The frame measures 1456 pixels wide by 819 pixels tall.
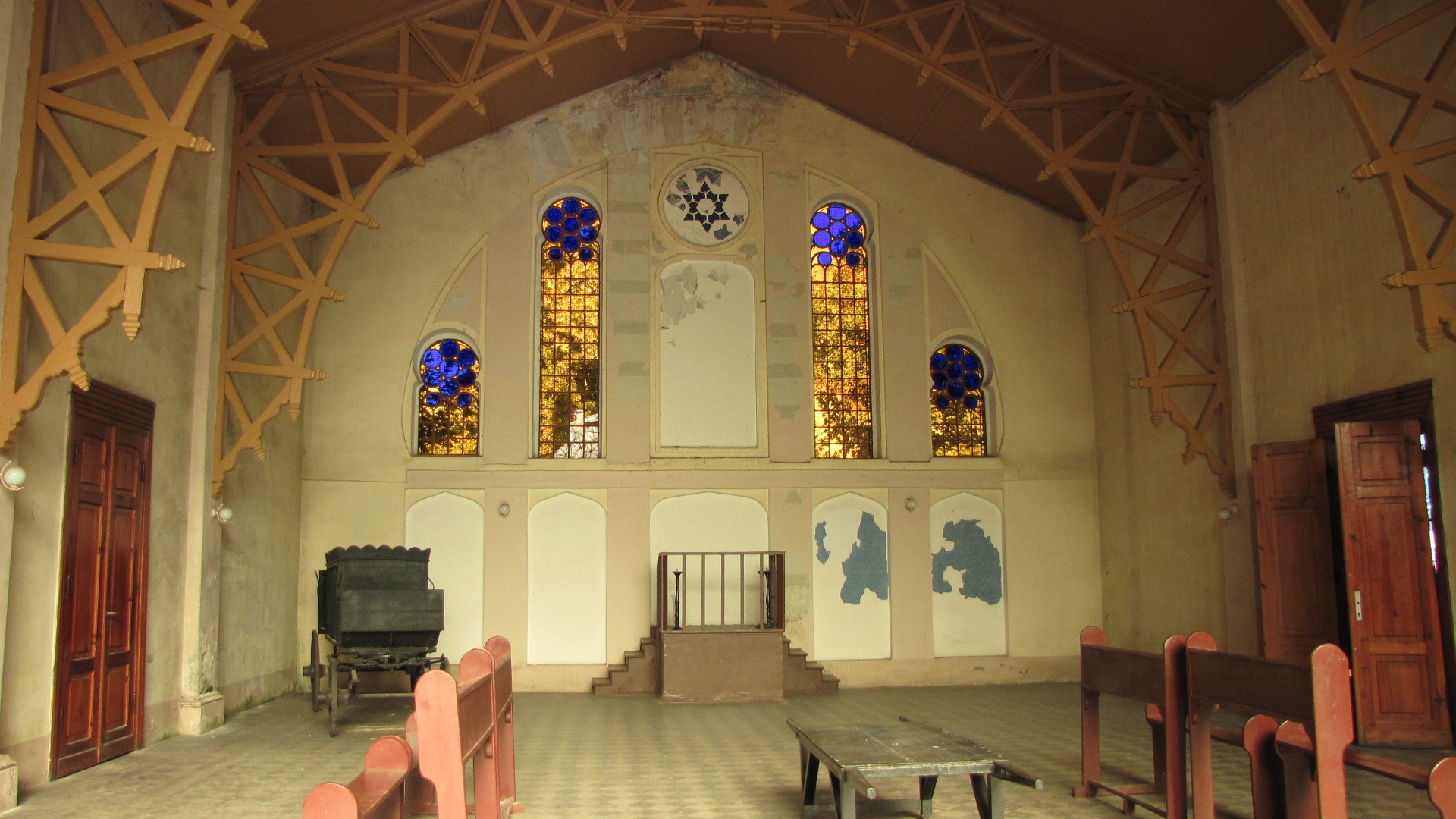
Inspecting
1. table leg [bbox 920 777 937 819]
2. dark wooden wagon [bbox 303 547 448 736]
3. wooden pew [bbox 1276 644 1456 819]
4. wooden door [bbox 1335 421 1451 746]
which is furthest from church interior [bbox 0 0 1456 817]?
wooden pew [bbox 1276 644 1456 819]

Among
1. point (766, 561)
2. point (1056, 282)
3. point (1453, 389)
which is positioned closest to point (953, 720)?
point (766, 561)

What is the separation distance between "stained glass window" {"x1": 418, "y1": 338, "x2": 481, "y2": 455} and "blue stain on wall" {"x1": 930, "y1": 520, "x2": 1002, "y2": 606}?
531 cm

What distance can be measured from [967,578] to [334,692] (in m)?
6.87

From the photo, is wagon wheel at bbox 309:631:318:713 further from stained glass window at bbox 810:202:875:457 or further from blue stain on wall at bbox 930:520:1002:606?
blue stain on wall at bbox 930:520:1002:606

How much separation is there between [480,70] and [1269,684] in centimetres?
882

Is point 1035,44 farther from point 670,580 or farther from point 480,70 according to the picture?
point 670,580

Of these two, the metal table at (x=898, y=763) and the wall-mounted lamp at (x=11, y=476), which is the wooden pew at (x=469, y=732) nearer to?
the metal table at (x=898, y=763)

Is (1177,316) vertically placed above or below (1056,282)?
below

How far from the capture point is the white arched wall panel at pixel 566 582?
38.4 feet

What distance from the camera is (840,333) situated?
12.8m

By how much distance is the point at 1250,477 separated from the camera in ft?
31.5

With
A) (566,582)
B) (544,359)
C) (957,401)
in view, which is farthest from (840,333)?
(566,582)

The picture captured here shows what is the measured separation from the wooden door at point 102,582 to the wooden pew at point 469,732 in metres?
3.02

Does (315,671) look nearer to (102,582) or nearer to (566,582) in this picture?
(102,582)
